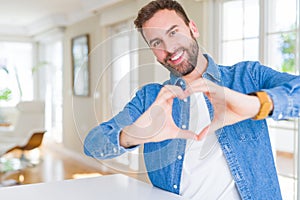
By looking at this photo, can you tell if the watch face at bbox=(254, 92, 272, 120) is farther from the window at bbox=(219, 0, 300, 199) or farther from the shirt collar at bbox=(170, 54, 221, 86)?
the window at bbox=(219, 0, 300, 199)

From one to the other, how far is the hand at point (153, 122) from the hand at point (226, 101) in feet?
0.13

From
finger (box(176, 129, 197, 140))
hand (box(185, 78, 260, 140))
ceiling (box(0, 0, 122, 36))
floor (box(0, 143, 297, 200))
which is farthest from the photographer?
ceiling (box(0, 0, 122, 36))

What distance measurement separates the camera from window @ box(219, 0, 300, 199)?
233 centimetres

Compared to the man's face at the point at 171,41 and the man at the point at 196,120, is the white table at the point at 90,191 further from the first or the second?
the man's face at the point at 171,41

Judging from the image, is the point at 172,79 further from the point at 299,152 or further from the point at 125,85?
the point at 299,152

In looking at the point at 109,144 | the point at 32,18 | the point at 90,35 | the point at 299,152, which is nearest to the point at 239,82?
the point at 109,144

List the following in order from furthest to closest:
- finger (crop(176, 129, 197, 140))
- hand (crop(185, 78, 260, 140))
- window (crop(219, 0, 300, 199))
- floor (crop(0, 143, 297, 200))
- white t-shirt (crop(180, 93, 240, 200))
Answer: floor (crop(0, 143, 297, 200)) < window (crop(219, 0, 300, 199)) < white t-shirt (crop(180, 93, 240, 200)) < finger (crop(176, 129, 197, 140)) < hand (crop(185, 78, 260, 140))

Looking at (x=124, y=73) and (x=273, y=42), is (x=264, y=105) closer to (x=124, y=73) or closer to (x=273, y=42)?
(x=124, y=73)

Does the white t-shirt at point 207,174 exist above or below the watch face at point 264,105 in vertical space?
below

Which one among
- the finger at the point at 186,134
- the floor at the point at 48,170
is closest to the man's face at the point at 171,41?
the finger at the point at 186,134

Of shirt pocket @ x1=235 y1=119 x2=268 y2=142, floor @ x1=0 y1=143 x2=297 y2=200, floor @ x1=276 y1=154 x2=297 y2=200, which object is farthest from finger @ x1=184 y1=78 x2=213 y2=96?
floor @ x1=0 y1=143 x2=297 y2=200

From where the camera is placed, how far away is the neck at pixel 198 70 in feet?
2.56

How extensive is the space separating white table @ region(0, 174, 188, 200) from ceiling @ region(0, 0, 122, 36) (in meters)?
3.29

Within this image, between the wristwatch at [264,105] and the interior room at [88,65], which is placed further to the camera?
the interior room at [88,65]
